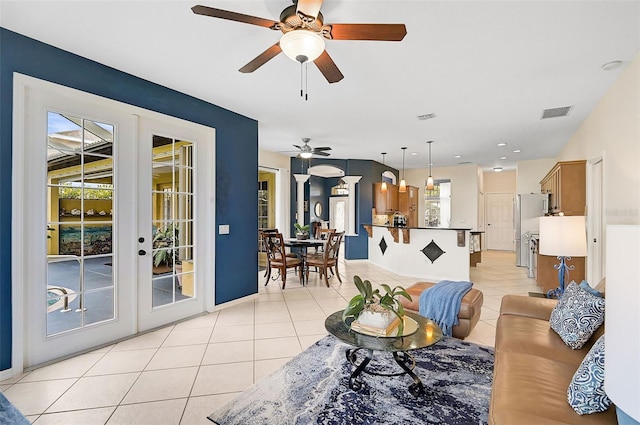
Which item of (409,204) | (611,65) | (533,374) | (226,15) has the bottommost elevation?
(533,374)

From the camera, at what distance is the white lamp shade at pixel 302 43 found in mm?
1861

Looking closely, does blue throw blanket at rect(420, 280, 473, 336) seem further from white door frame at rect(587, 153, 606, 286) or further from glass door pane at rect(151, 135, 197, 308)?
glass door pane at rect(151, 135, 197, 308)

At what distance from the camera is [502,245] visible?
10.1 meters

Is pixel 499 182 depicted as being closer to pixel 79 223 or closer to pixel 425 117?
pixel 425 117

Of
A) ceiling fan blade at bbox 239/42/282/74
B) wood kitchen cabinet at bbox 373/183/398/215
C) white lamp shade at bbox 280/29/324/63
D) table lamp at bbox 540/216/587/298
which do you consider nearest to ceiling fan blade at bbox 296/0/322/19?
white lamp shade at bbox 280/29/324/63

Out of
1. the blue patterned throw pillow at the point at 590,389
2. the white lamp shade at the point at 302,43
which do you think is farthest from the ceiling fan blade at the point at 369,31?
the blue patterned throw pillow at the point at 590,389

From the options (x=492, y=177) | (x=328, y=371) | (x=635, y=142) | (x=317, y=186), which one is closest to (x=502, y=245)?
(x=492, y=177)

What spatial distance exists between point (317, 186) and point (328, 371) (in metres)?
7.24

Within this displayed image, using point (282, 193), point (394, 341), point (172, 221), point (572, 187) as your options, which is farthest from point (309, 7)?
point (282, 193)

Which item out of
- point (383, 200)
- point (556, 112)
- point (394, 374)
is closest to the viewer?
point (394, 374)

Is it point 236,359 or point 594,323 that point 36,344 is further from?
point 594,323

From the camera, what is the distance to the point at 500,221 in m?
10.2

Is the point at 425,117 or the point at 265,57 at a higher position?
the point at 425,117

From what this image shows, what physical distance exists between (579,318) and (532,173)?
290 inches
